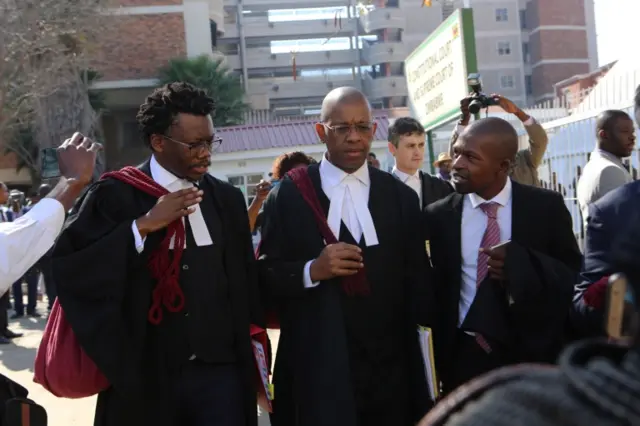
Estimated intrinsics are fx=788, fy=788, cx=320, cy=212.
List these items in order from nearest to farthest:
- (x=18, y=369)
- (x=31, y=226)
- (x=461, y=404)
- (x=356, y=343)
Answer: (x=461, y=404)
(x=31, y=226)
(x=356, y=343)
(x=18, y=369)

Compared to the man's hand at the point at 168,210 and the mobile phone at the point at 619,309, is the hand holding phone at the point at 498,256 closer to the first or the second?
the man's hand at the point at 168,210

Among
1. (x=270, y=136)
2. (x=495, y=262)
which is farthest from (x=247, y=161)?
(x=495, y=262)

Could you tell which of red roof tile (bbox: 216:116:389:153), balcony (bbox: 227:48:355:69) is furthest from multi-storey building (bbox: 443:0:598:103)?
red roof tile (bbox: 216:116:389:153)

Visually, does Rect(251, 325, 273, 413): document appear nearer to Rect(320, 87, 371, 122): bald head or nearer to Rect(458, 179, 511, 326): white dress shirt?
Rect(458, 179, 511, 326): white dress shirt

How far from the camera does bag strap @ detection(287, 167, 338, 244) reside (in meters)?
3.53

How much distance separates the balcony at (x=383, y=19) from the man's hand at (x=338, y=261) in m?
58.6

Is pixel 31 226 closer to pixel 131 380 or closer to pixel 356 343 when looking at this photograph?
pixel 131 380

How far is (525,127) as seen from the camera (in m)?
5.21

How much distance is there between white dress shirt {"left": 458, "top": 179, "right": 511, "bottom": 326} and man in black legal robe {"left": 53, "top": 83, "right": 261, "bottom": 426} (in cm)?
97

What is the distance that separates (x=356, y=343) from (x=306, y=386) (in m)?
0.29

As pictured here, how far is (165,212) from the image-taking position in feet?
10.4

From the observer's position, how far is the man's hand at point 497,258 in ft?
10.7

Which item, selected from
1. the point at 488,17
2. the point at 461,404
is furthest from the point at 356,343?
the point at 488,17

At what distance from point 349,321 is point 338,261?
33cm
